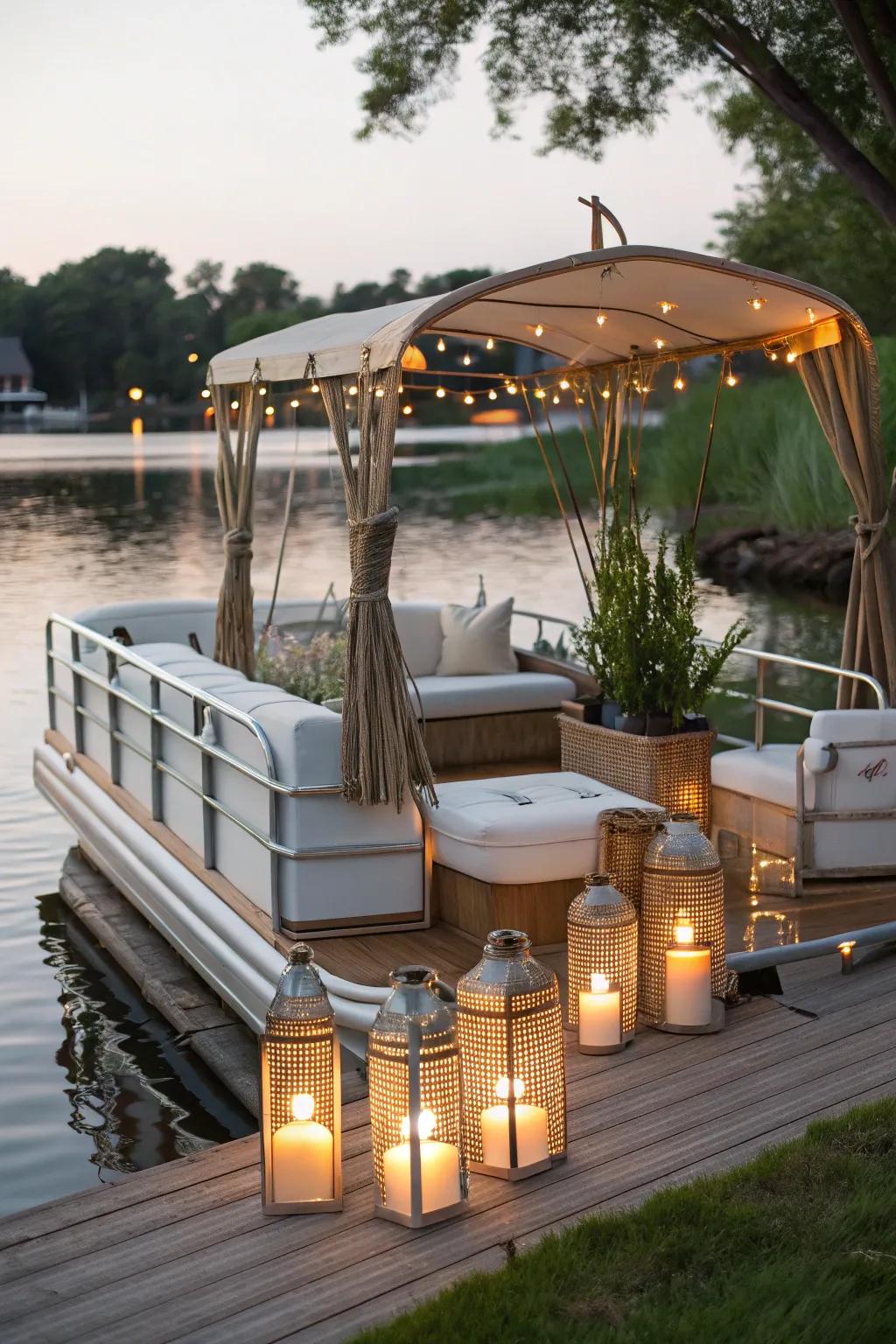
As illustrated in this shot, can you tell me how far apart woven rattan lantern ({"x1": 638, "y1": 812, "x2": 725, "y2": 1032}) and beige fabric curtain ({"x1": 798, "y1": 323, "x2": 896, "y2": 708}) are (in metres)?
2.08

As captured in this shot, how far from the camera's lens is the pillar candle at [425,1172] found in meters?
3.16

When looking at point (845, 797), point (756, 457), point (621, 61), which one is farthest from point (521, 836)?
point (756, 457)

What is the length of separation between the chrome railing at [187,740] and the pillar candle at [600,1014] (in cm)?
89

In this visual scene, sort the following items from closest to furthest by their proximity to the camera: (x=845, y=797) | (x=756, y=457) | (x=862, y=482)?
(x=845, y=797)
(x=862, y=482)
(x=756, y=457)

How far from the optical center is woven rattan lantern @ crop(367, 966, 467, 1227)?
314cm

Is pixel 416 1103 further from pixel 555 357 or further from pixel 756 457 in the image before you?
pixel 756 457

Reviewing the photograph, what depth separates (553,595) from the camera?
19.5 meters

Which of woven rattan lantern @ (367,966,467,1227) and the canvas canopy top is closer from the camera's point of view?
woven rattan lantern @ (367,966,467,1227)

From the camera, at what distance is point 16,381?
36094 millimetres

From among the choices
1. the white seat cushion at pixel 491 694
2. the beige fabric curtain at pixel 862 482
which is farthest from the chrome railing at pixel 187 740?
the beige fabric curtain at pixel 862 482

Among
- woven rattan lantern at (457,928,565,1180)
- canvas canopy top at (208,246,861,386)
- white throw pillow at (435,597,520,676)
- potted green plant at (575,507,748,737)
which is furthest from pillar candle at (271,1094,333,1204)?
white throw pillow at (435,597,520,676)

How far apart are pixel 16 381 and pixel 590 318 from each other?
3253 cm

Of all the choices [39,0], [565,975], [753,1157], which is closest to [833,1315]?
[753,1157]

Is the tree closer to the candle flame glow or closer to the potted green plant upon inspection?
the potted green plant
